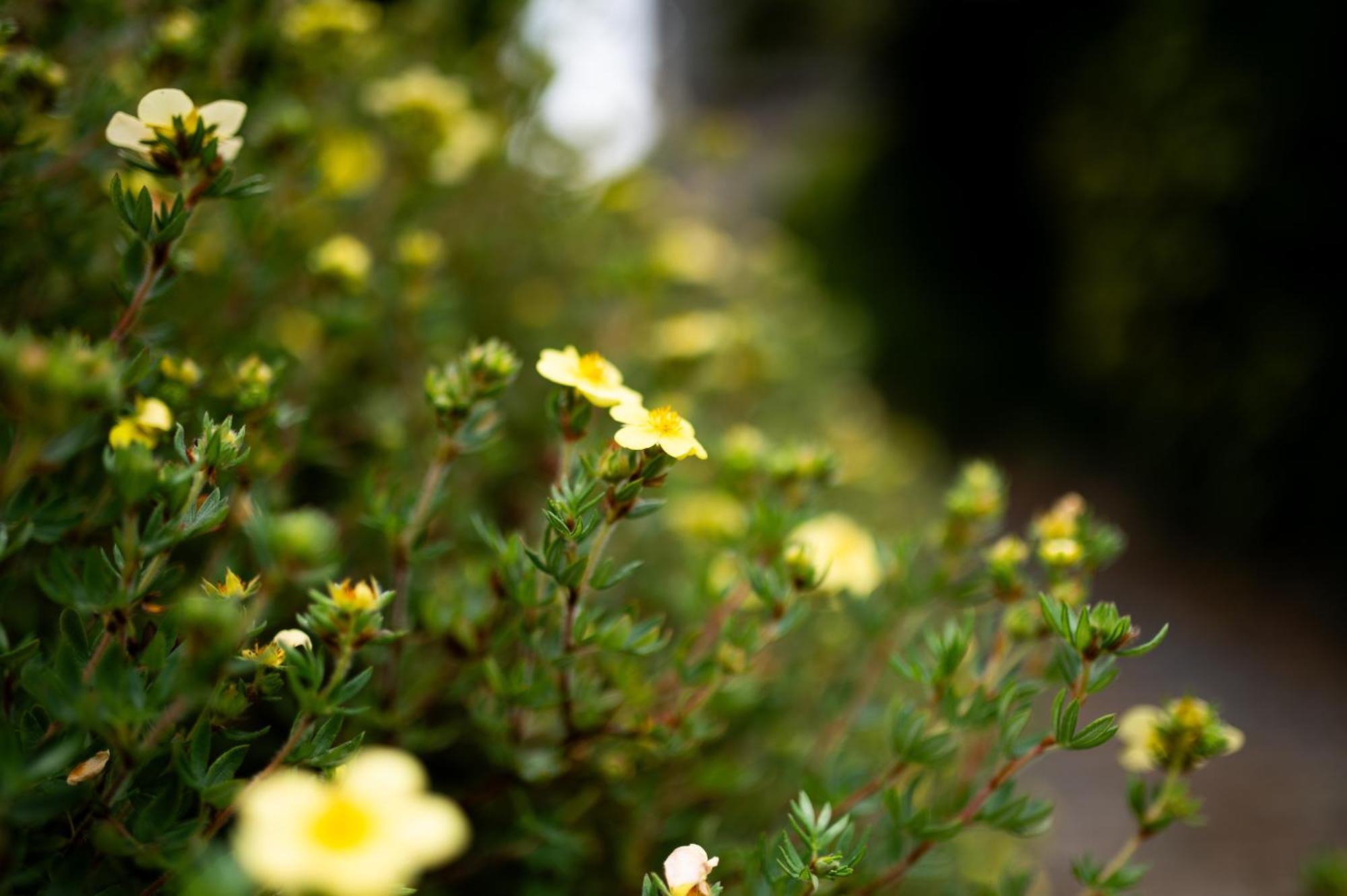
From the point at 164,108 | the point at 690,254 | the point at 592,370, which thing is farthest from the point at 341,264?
the point at 690,254

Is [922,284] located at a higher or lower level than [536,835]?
higher

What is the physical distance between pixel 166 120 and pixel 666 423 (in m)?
0.55

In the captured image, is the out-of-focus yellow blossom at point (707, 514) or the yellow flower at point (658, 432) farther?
the out-of-focus yellow blossom at point (707, 514)

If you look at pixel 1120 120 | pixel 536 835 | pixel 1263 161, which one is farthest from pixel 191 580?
pixel 1120 120

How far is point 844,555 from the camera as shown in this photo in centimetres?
132

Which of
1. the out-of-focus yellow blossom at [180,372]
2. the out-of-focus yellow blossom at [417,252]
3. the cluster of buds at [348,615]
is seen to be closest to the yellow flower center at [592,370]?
the cluster of buds at [348,615]

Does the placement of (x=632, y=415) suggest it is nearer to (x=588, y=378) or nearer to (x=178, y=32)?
(x=588, y=378)

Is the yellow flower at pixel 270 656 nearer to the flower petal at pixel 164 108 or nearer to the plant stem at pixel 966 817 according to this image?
the flower petal at pixel 164 108

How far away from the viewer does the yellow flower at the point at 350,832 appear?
47cm

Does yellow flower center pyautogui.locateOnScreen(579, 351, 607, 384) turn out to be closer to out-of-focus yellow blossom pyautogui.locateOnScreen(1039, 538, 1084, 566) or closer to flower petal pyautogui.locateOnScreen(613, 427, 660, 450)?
flower petal pyautogui.locateOnScreen(613, 427, 660, 450)

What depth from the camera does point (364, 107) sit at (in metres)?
1.88

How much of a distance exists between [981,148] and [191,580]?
608 centimetres

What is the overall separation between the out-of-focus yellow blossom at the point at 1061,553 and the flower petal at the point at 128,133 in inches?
40.9

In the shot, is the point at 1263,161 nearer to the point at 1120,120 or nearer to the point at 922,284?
the point at 1120,120
